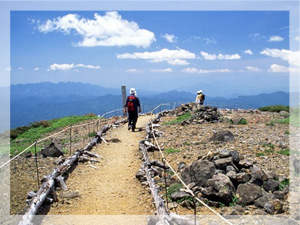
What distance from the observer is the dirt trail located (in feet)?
27.0

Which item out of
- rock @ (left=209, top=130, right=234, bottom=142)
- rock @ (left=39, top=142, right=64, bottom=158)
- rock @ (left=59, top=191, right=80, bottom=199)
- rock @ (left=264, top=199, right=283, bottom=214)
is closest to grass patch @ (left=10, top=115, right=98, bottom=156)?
rock @ (left=39, top=142, right=64, bottom=158)

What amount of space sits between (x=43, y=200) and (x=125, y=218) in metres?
2.54

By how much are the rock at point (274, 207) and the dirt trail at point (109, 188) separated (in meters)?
3.10

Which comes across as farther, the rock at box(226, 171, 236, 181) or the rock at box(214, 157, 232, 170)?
the rock at box(214, 157, 232, 170)

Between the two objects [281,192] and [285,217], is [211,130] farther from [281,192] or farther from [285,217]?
[285,217]

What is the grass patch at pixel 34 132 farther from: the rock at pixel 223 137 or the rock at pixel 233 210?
the rock at pixel 233 210

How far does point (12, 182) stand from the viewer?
407 inches

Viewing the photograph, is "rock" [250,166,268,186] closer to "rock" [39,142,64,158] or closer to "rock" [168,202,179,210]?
"rock" [168,202,179,210]

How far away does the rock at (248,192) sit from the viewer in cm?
799

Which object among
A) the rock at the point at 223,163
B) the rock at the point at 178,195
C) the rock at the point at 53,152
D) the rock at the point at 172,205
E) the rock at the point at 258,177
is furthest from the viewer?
the rock at the point at 53,152

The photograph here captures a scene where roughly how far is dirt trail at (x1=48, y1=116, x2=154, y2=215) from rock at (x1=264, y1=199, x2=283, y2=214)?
3.10m

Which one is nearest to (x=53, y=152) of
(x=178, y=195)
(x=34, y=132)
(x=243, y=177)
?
(x=178, y=195)

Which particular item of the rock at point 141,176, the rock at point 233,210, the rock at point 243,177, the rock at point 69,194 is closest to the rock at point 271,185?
the rock at point 243,177

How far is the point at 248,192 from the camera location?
8.15m
